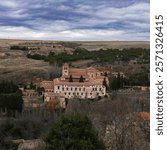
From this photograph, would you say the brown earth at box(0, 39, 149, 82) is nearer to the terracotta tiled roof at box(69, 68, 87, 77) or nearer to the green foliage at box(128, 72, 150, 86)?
the terracotta tiled roof at box(69, 68, 87, 77)

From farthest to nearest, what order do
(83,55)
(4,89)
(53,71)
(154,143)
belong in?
(83,55) → (53,71) → (4,89) → (154,143)

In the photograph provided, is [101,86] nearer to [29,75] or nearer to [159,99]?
[29,75]

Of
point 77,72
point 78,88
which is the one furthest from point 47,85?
point 77,72

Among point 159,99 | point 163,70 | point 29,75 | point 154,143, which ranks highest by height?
point 163,70

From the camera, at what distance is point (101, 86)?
42.1 meters

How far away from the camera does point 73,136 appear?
692cm

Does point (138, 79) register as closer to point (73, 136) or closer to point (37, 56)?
point (37, 56)

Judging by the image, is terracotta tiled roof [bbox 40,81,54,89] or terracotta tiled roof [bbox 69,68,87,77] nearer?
Result: terracotta tiled roof [bbox 40,81,54,89]

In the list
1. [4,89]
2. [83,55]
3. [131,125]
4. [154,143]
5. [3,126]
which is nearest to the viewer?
[154,143]

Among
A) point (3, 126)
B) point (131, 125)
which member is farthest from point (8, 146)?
point (131, 125)

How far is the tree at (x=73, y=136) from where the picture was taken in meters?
6.76

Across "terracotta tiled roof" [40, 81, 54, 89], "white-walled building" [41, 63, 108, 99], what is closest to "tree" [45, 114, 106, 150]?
"white-walled building" [41, 63, 108, 99]

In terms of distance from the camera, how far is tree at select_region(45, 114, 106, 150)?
6.76m

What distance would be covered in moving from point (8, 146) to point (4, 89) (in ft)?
69.9
